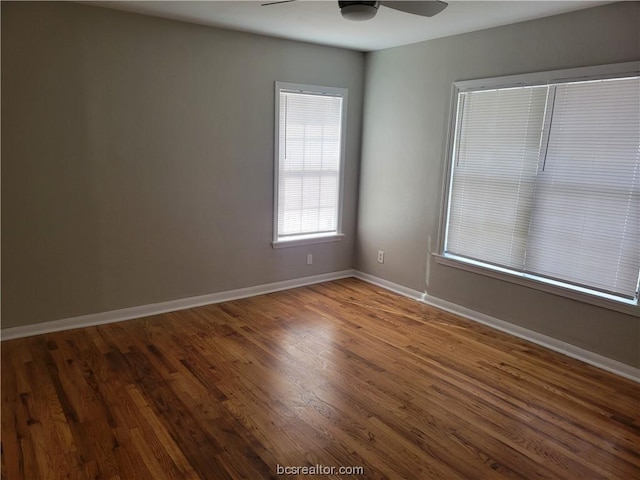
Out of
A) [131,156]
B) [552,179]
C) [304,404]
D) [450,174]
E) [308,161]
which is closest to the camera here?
[304,404]

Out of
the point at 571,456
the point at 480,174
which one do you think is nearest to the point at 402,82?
the point at 480,174

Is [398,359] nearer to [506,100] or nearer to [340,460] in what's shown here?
[340,460]

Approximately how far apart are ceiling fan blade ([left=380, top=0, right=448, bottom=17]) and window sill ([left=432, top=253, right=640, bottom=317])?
2.12 meters

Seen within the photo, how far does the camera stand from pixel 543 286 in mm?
3334

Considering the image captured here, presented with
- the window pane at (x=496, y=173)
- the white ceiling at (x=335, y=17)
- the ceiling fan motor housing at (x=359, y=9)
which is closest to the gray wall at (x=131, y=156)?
the white ceiling at (x=335, y=17)

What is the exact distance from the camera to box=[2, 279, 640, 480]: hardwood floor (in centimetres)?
209

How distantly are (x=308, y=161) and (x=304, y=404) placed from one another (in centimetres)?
258

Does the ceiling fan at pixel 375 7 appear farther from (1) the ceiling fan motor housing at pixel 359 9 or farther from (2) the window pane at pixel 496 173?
(2) the window pane at pixel 496 173

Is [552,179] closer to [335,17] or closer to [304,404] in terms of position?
[335,17]

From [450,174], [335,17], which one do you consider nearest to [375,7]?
[335,17]

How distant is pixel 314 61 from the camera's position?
168 inches

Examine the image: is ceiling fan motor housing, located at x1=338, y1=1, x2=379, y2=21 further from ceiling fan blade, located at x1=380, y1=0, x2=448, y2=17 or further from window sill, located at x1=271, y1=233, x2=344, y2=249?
window sill, located at x1=271, y1=233, x2=344, y2=249

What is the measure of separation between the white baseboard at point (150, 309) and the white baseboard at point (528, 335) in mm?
966

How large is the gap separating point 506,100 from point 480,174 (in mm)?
613
